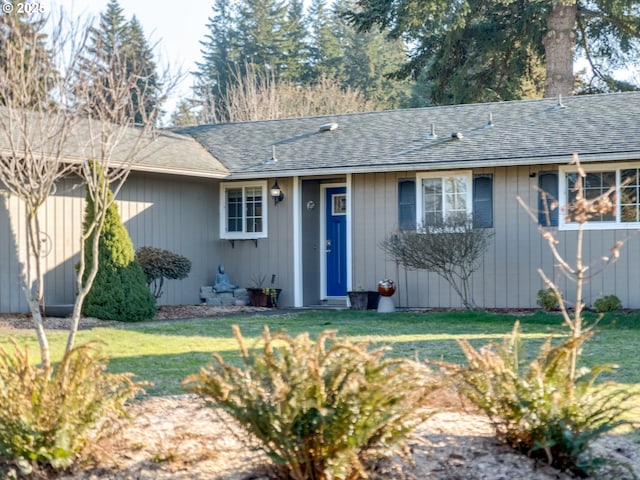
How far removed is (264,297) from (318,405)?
11.3 m

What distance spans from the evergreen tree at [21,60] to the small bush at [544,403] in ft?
10.9

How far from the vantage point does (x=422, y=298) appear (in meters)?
14.3

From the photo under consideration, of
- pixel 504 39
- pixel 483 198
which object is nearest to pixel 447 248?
pixel 483 198

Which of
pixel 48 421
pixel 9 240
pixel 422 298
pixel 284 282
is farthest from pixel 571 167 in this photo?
pixel 48 421

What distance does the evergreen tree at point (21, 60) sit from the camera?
558cm

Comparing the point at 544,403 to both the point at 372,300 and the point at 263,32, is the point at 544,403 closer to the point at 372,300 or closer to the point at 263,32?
the point at 372,300

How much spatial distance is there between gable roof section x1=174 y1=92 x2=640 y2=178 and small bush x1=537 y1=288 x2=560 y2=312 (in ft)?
6.53

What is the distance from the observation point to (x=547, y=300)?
12.8m

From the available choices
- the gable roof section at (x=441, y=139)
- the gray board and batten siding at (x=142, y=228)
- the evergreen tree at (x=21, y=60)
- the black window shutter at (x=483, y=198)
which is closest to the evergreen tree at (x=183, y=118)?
the gable roof section at (x=441, y=139)

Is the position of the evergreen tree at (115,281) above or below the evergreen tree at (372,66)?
below

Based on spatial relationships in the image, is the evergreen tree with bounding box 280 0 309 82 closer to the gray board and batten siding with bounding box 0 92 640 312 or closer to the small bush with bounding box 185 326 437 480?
the gray board and batten siding with bounding box 0 92 640 312

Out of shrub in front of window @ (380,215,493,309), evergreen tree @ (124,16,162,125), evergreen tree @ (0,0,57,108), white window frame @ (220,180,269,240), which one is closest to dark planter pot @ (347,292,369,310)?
shrub in front of window @ (380,215,493,309)

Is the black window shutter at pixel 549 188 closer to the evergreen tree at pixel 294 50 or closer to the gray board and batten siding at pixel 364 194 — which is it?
the gray board and batten siding at pixel 364 194

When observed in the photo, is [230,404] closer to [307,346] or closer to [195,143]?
[307,346]
